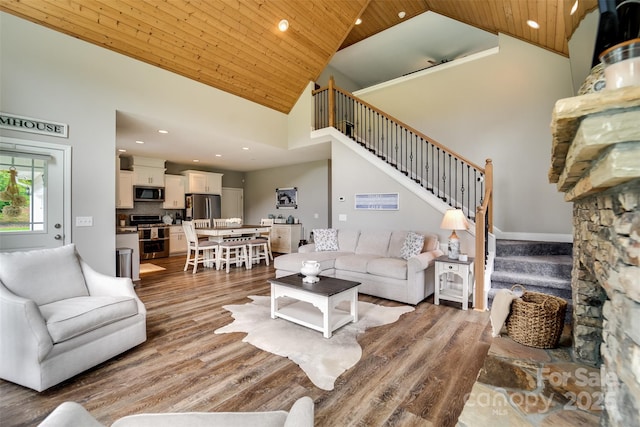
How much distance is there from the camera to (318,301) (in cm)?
279

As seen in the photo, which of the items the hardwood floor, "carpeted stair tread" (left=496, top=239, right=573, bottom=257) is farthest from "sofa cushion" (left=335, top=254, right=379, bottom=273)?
"carpeted stair tread" (left=496, top=239, right=573, bottom=257)

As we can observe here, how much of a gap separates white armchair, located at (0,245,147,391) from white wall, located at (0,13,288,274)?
4.24ft

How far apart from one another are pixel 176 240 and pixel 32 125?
4799mm

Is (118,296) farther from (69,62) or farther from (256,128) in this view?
(256,128)

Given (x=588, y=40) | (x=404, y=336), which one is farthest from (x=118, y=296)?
(x=588, y=40)

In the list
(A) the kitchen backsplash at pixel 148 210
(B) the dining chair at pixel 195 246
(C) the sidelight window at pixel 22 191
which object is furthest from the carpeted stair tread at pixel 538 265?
(A) the kitchen backsplash at pixel 148 210

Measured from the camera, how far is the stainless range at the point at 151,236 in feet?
22.9

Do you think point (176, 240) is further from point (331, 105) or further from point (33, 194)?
point (331, 105)

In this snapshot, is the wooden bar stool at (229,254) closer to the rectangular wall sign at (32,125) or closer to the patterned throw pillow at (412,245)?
the rectangular wall sign at (32,125)

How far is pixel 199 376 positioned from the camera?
6.89ft

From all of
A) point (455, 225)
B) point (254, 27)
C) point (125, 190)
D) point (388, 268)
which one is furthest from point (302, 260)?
point (125, 190)

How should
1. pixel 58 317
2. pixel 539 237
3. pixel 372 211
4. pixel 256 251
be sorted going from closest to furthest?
pixel 58 317
pixel 539 237
pixel 372 211
pixel 256 251

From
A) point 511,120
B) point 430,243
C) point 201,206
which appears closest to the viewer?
point 430,243

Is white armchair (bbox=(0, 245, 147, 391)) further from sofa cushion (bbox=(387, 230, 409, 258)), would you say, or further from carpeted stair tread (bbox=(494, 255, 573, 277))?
carpeted stair tread (bbox=(494, 255, 573, 277))
